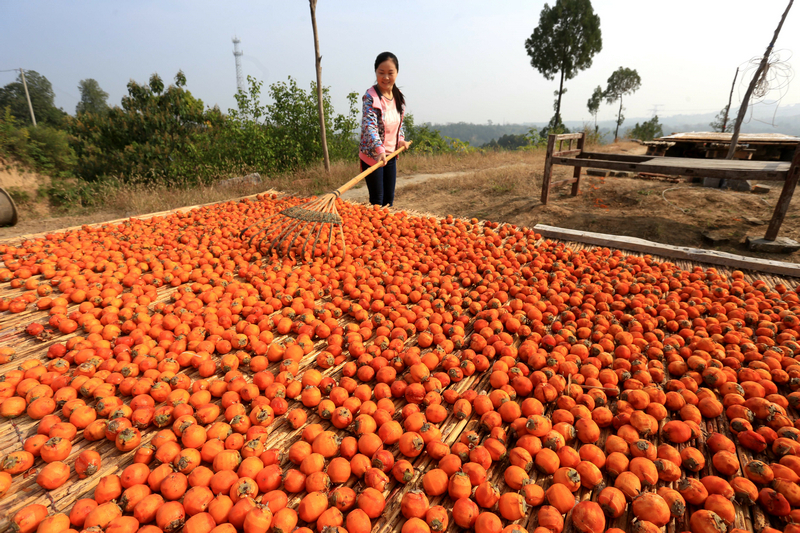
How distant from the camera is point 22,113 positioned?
42875mm

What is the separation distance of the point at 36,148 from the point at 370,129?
14114 mm

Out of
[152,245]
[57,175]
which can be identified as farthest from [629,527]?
[57,175]

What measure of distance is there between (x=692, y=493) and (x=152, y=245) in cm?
480

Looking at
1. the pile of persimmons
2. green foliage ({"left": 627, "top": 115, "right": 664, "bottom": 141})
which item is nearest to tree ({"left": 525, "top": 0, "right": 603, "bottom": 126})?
green foliage ({"left": 627, "top": 115, "right": 664, "bottom": 141})

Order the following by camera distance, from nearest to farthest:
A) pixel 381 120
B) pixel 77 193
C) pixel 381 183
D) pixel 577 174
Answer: pixel 381 120
pixel 381 183
pixel 577 174
pixel 77 193

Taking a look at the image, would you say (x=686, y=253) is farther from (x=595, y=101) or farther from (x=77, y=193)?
(x=595, y=101)

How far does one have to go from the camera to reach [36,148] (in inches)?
461

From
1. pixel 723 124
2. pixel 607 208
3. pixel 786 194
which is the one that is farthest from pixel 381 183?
pixel 723 124

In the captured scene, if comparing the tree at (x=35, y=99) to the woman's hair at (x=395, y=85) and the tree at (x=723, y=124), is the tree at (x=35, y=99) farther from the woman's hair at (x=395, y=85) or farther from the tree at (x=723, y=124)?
the tree at (x=723, y=124)

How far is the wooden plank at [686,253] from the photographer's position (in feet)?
11.1

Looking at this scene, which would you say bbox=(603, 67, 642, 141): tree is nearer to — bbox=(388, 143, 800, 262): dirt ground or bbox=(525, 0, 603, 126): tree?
bbox=(525, 0, 603, 126): tree

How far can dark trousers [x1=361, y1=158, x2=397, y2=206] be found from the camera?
5.21 meters

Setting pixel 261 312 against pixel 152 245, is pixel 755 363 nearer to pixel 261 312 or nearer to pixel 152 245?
pixel 261 312

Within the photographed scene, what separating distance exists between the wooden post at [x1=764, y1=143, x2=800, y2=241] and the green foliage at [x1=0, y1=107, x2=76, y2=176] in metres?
18.0
